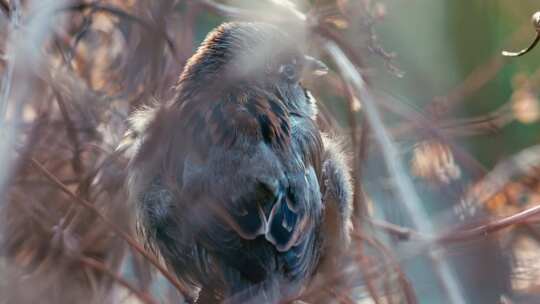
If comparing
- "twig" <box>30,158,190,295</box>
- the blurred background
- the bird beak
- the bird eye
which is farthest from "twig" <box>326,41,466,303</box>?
"twig" <box>30,158,190,295</box>

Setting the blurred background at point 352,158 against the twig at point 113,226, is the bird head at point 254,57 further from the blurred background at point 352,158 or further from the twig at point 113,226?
the twig at point 113,226

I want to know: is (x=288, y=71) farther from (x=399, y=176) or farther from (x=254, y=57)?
(x=399, y=176)

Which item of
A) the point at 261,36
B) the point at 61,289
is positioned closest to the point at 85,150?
the point at 61,289

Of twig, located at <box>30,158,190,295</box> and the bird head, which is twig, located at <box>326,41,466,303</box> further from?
twig, located at <box>30,158,190,295</box>

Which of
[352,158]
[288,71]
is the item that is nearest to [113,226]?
[352,158]

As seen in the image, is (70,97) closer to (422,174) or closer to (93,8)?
(93,8)

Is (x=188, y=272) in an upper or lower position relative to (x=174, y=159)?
lower

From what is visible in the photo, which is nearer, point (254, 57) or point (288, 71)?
point (254, 57)
